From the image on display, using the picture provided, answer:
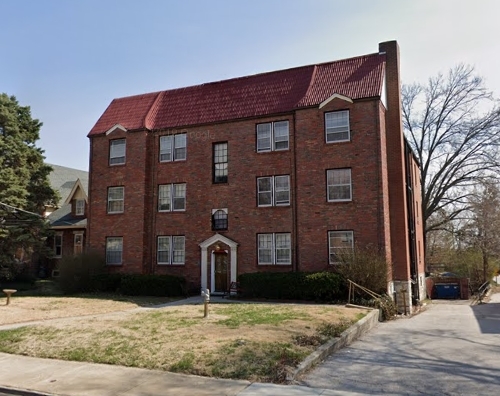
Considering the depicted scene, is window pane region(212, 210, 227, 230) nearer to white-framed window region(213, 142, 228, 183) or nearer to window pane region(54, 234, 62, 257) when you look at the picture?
white-framed window region(213, 142, 228, 183)

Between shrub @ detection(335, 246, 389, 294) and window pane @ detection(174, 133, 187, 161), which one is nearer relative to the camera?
shrub @ detection(335, 246, 389, 294)

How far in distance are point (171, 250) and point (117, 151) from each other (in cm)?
681

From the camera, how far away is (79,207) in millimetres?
34656

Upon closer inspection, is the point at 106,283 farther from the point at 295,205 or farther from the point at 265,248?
the point at 295,205

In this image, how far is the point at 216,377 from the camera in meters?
7.93

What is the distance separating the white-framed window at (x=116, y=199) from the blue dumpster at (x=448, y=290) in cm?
2337

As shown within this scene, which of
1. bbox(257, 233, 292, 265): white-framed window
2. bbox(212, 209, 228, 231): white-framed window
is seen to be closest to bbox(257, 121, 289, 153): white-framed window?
bbox(212, 209, 228, 231): white-framed window

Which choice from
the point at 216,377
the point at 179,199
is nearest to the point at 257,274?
the point at 179,199

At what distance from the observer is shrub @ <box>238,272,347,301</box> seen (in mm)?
19109

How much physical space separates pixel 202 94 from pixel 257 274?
11.3 m

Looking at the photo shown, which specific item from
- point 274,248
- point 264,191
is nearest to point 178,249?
point 274,248

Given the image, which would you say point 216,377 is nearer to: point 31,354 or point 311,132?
point 31,354

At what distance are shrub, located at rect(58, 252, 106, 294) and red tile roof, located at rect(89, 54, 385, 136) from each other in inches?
302

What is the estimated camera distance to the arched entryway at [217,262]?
75.7 ft
